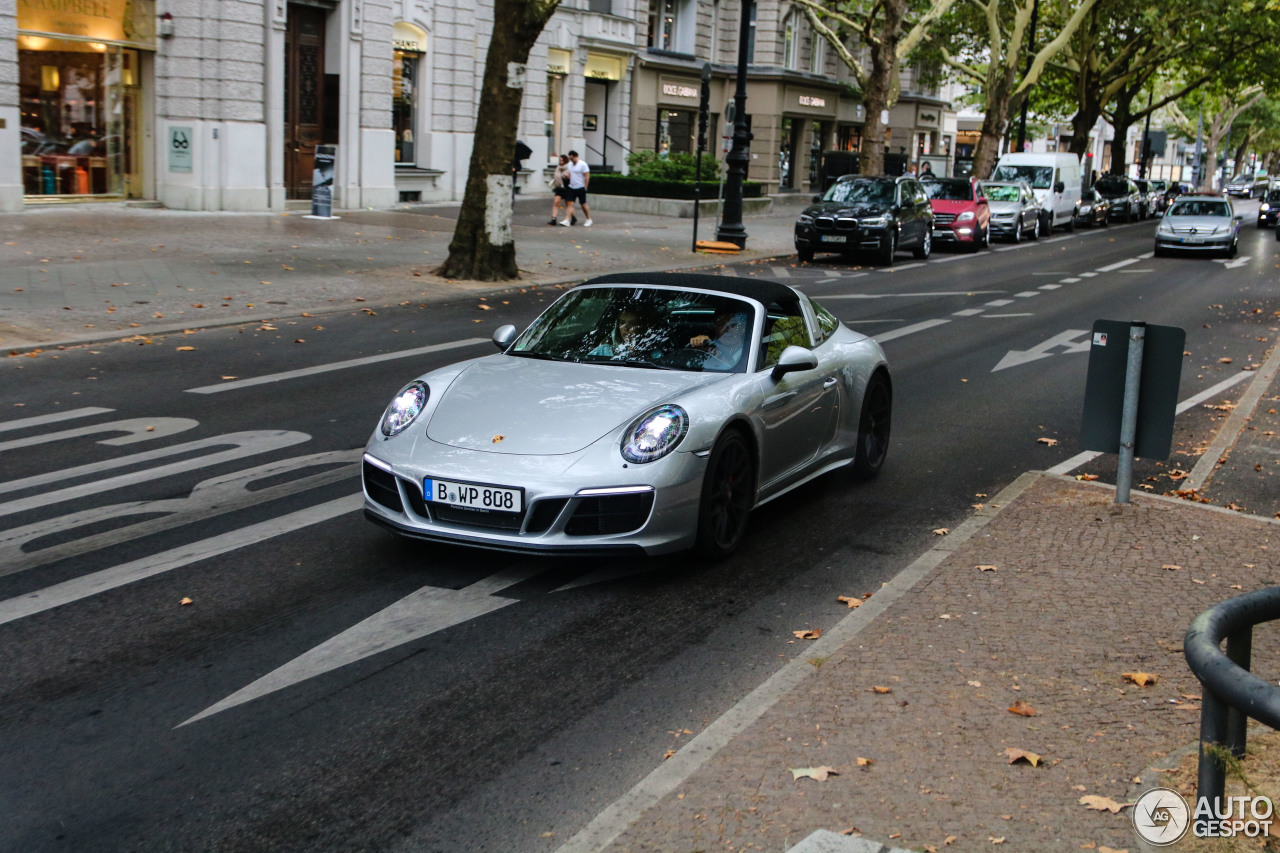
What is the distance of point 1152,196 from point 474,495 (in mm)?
56519

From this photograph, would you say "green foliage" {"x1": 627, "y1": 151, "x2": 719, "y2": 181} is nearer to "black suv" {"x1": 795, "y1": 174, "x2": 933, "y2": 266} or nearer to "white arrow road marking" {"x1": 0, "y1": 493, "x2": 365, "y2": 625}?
"black suv" {"x1": 795, "y1": 174, "x2": 933, "y2": 266}

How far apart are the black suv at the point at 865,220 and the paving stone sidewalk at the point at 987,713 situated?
19955 mm

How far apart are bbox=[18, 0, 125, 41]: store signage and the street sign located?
74.6 ft

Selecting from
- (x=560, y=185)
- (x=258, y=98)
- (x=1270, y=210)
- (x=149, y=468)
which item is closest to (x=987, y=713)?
(x=149, y=468)

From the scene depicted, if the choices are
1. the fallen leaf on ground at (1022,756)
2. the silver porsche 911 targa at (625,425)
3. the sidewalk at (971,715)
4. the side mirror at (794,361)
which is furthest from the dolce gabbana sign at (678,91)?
the fallen leaf on ground at (1022,756)

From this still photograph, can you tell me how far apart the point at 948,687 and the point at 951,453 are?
497cm

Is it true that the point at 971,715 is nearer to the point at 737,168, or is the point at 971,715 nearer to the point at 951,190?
the point at 737,168

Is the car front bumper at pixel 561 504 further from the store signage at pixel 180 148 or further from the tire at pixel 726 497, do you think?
the store signage at pixel 180 148

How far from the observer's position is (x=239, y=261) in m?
19.6

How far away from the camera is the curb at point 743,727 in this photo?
3.88 meters

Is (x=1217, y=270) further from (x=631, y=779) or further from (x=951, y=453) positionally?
(x=631, y=779)

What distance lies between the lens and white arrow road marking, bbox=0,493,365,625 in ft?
19.0

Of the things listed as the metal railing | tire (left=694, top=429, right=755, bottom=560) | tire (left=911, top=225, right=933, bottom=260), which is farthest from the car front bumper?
tire (left=911, top=225, right=933, bottom=260)

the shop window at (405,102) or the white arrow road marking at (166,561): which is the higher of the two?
the shop window at (405,102)
